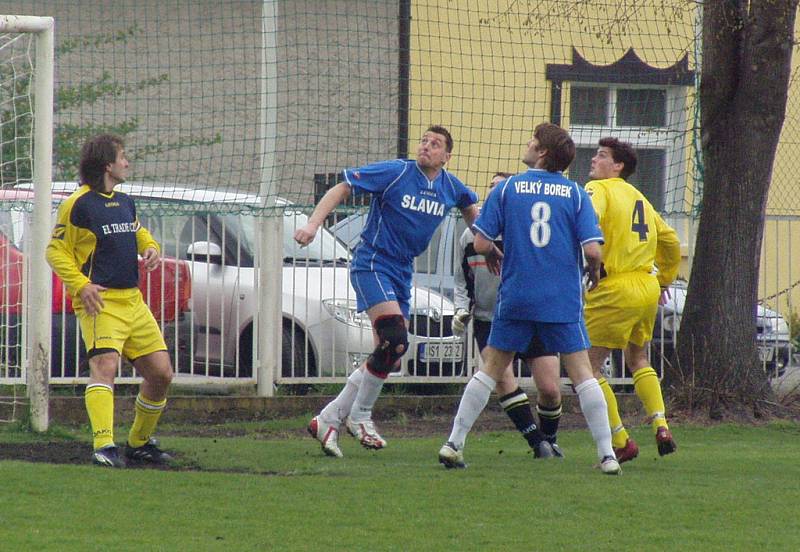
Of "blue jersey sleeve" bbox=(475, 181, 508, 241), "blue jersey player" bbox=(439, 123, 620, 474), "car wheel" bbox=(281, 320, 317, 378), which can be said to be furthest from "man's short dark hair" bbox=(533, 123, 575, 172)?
"car wheel" bbox=(281, 320, 317, 378)

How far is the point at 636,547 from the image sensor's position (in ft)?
17.9

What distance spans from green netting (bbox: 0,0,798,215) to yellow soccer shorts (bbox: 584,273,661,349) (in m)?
3.49

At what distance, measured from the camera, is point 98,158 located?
24.8 feet

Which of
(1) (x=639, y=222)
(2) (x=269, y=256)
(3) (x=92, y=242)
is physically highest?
(1) (x=639, y=222)

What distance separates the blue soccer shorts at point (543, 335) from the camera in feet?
24.1

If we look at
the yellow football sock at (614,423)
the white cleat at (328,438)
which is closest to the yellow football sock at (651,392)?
the yellow football sock at (614,423)

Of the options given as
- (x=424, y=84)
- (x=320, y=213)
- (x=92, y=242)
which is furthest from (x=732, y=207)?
(x=92, y=242)

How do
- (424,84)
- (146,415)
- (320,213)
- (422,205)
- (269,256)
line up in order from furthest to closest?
(424,84) < (269,256) < (422,205) < (146,415) < (320,213)

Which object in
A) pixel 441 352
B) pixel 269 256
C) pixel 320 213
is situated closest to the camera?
pixel 320 213

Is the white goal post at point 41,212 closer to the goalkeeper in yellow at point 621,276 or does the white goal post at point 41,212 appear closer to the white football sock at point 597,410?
the goalkeeper in yellow at point 621,276

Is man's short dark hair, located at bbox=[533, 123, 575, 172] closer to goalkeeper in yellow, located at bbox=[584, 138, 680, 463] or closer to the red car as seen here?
goalkeeper in yellow, located at bbox=[584, 138, 680, 463]

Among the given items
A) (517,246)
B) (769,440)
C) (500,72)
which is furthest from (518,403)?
(500,72)

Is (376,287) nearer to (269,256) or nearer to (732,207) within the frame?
(269,256)

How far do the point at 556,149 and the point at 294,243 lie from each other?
4289mm
